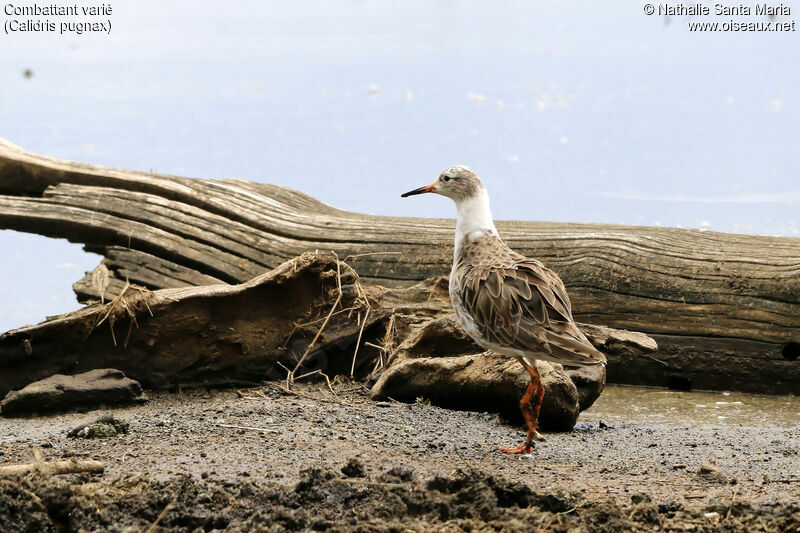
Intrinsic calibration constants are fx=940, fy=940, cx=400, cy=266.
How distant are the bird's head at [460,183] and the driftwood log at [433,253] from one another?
184cm

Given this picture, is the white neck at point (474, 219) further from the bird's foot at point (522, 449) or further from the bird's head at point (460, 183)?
the bird's foot at point (522, 449)

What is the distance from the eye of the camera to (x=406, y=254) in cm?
836

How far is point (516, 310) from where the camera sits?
216 inches

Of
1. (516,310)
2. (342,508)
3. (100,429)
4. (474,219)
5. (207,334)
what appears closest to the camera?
(342,508)

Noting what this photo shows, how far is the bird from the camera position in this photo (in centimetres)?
536

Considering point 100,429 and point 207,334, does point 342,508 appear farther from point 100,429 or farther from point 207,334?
point 207,334

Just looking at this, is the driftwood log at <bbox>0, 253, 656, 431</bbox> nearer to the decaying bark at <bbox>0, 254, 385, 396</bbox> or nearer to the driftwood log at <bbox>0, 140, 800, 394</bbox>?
the decaying bark at <bbox>0, 254, 385, 396</bbox>

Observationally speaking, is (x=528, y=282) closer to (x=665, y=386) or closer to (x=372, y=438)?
(x=372, y=438)

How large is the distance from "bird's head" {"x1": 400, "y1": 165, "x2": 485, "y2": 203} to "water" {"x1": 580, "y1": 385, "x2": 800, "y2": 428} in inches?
74.2

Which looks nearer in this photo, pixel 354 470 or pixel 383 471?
pixel 354 470

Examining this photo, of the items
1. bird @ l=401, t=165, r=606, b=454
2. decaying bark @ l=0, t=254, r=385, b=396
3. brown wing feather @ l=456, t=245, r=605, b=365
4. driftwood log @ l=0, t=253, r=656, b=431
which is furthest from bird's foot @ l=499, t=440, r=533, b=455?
decaying bark @ l=0, t=254, r=385, b=396

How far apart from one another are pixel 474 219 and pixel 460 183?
11.4 inches

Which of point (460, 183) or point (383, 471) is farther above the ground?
point (460, 183)

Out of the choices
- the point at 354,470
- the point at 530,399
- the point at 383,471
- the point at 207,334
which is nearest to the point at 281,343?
the point at 207,334
